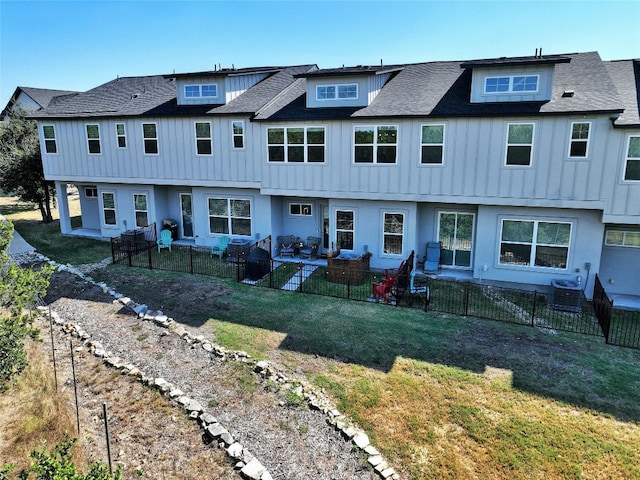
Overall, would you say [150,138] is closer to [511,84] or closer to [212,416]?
[212,416]

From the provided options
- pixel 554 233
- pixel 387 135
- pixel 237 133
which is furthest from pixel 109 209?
pixel 554 233

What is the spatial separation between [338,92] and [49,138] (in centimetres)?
1465

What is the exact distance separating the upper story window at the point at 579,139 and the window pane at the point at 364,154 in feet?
20.9

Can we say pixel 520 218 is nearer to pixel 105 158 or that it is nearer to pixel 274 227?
pixel 274 227

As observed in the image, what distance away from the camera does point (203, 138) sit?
1783 cm

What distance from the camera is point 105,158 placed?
1959cm

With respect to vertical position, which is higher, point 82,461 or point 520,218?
point 520,218

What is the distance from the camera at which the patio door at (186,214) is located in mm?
19984

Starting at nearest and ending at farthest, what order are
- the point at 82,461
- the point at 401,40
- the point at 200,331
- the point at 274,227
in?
the point at 82,461 → the point at 200,331 → the point at 274,227 → the point at 401,40

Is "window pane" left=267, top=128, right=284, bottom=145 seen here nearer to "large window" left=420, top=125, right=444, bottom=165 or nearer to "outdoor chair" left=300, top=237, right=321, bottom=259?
"outdoor chair" left=300, top=237, right=321, bottom=259

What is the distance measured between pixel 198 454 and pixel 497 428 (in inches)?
202

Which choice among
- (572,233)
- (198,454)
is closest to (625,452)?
(198,454)

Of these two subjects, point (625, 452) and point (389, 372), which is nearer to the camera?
point (625, 452)

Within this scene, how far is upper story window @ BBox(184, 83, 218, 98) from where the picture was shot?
1841 centimetres
